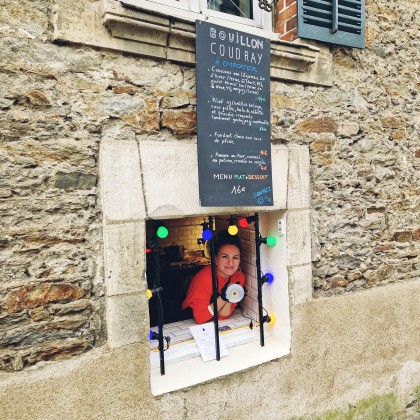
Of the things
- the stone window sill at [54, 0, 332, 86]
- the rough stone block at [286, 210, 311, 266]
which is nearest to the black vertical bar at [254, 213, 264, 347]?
the rough stone block at [286, 210, 311, 266]

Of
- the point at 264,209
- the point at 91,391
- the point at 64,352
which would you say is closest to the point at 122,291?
the point at 64,352

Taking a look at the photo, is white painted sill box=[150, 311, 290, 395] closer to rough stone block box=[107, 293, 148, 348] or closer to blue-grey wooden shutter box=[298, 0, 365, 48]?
rough stone block box=[107, 293, 148, 348]

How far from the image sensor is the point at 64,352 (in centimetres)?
215

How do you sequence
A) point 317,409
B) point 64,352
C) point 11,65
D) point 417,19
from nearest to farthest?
1. point 11,65
2. point 64,352
3. point 317,409
4. point 417,19

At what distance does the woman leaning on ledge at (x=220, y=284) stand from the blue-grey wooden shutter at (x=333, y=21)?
1824 millimetres

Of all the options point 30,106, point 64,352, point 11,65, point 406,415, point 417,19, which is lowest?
point 406,415

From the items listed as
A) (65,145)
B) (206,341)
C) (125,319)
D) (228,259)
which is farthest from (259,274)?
(65,145)

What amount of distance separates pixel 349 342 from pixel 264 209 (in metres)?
1.43

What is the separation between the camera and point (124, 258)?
7.43 ft

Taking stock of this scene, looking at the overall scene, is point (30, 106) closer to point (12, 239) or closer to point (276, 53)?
point (12, 239)

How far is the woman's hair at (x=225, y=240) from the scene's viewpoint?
3291 millimetres

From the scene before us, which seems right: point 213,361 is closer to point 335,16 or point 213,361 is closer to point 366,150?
point 366,150

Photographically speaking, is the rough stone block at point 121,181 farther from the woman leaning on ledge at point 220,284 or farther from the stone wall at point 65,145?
the woman leaning on ledge at point 220,284

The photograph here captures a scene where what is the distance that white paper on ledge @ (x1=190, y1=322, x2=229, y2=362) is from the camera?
2.77 metres
